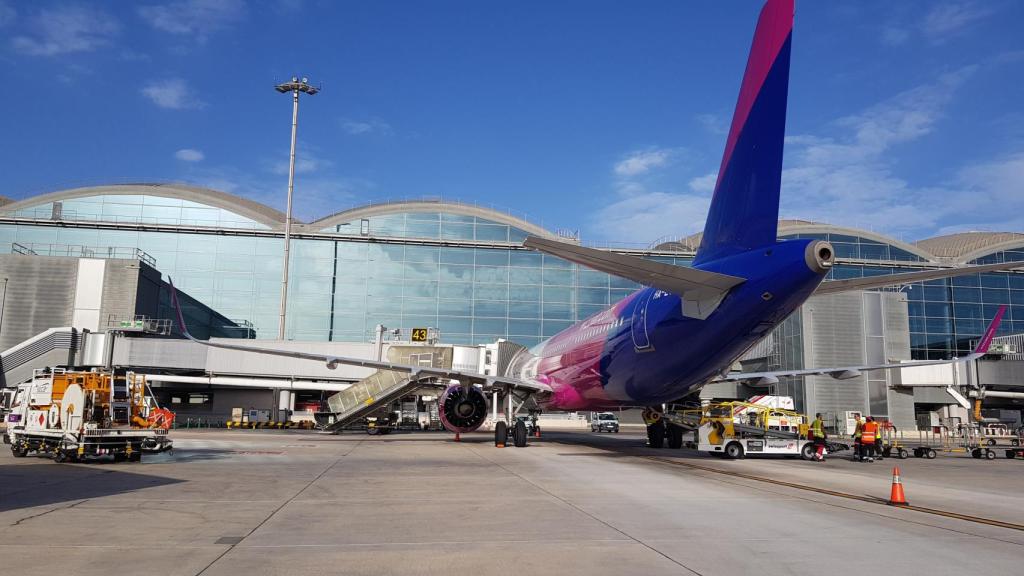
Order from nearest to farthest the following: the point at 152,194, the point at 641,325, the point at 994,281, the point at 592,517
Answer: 1. the point at 592,517
2. the point at 641,325
3. the point at 152,194
4. the point at 994,281

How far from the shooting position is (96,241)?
6034cm

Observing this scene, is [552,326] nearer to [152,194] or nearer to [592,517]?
[152,194]

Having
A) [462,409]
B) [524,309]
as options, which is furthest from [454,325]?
[462,409]

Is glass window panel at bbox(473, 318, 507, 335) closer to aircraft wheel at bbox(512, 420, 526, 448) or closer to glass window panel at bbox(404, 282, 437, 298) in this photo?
glass window panel at bbox(404, 282, 437, 298)

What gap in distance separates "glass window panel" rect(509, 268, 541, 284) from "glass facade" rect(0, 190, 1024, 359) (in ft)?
0.29

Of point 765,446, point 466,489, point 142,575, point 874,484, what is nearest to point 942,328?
point 765,446

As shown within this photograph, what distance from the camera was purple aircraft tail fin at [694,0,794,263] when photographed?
1359 centimetres

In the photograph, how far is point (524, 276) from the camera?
208 feet

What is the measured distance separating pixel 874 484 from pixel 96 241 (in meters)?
62.4

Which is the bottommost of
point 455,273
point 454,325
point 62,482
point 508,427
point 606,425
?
point 606,425

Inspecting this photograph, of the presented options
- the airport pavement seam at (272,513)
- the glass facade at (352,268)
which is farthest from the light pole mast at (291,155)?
the airport pavement seam at (272,513)

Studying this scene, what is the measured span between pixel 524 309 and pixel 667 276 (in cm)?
4903

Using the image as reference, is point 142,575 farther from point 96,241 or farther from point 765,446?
point 96,241

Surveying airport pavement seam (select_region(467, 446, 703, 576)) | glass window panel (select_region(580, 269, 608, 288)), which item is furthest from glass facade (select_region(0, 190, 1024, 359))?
airport pavement seam (select_region(467, 446, 703, 576))
